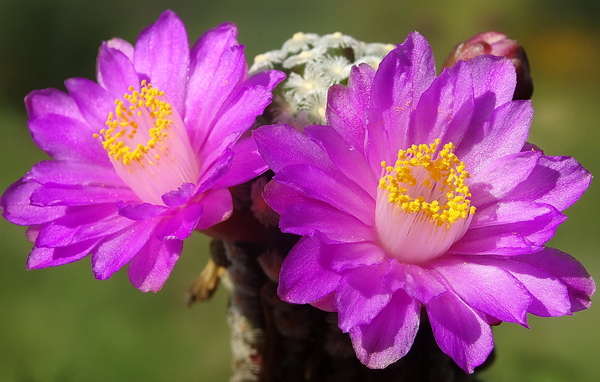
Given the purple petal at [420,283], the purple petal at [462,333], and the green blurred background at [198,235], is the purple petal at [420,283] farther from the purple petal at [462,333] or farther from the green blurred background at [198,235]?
the green blurred background at [198,235]

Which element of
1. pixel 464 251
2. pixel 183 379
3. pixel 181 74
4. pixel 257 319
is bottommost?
pixel 183 379

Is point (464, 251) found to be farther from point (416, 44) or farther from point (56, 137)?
point (56, 137)

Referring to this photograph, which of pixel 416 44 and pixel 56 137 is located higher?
pixel 416 44

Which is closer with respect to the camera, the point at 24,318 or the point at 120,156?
the point at 120,156

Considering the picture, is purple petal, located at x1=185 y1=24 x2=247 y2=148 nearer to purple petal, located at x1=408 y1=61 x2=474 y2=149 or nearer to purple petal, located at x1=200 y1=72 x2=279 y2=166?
purple petal, located at x1=200 y1=72 x2=279 y2=166

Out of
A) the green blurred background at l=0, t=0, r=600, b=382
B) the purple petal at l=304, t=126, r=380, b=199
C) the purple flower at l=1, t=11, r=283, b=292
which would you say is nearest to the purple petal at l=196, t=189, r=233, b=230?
the purple flower at l=1, t=11, r=283, b=292

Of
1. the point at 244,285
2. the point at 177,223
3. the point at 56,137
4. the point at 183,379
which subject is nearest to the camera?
the point at 177,223

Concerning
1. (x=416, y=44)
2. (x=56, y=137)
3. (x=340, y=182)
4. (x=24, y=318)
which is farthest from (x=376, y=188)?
(x=24, y=318)

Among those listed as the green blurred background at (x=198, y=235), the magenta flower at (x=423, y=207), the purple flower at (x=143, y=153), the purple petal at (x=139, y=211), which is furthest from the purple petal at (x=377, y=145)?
the green blurred background at (x=198, y=235)
